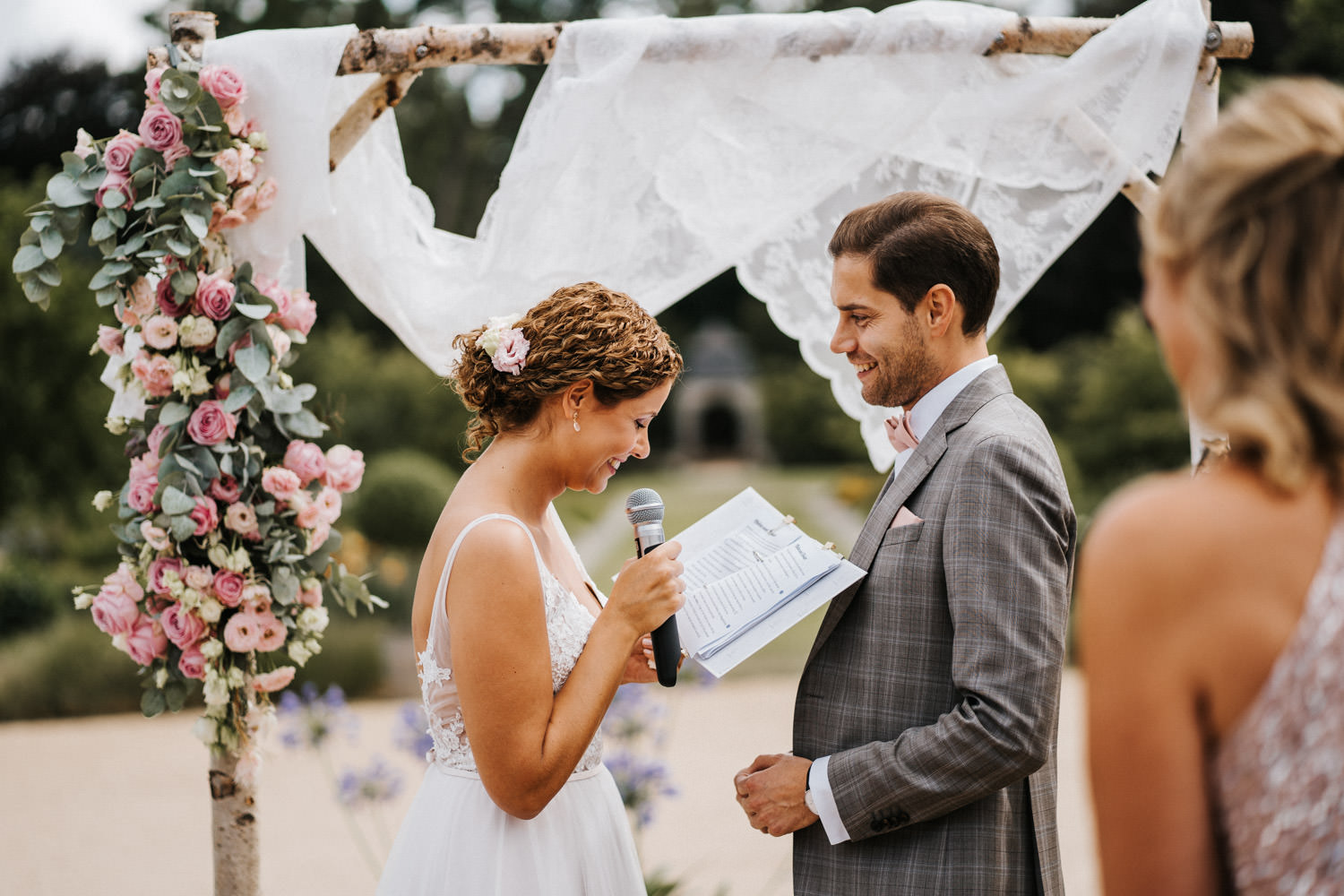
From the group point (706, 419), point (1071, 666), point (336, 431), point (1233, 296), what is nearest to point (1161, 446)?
point (1071, 666)

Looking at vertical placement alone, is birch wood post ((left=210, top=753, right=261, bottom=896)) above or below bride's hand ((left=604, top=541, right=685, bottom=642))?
below

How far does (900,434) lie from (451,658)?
4.13 feet

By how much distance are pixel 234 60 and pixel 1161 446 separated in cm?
1373

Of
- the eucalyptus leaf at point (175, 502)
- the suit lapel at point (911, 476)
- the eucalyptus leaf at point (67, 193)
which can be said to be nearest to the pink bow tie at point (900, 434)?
the suit lapel at point (911, 476)

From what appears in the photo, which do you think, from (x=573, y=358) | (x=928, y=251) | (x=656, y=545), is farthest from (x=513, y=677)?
(x=928, y=251)

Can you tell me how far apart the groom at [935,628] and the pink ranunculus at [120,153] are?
1.80m

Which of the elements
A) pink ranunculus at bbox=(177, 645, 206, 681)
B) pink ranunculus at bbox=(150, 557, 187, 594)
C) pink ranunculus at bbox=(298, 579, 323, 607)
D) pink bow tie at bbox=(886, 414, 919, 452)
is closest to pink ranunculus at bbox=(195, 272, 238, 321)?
pink ranunculus at bbox=(150, 557, 187, 594)

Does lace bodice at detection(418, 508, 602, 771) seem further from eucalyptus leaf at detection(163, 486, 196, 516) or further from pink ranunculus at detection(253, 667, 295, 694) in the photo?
eucalyptus leaf at detection(163, 486, 196, 516)

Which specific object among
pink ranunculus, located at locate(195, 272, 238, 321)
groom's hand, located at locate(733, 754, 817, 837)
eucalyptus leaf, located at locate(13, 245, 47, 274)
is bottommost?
groom's hand, located at locate(733, 754, 817, 837)

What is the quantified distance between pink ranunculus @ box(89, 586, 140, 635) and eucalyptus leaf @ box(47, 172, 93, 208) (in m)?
1.01

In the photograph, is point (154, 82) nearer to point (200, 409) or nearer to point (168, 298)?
point (168, 298)

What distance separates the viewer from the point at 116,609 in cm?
297

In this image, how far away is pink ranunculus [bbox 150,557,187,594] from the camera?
9.61ft

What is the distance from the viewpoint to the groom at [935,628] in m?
2.03
